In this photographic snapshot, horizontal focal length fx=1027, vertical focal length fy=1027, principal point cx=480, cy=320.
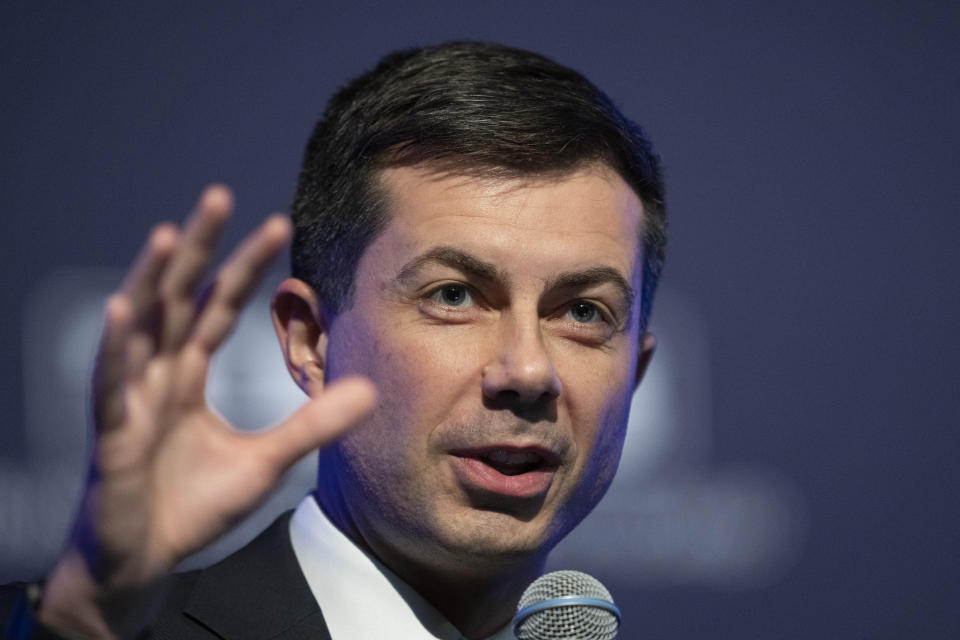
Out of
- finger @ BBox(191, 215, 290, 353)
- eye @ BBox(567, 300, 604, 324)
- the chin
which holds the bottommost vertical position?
the chin

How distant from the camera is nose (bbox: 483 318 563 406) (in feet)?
5.76

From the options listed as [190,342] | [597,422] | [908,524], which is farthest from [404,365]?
[908,524]

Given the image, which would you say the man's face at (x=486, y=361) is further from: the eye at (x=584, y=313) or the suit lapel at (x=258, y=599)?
the suit lapel at (x=258, y=599)

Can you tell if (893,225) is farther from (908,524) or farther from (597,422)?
(597,422)

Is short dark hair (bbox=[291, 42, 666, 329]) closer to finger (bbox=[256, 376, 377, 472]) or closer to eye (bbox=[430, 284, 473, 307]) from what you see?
eye (bbox=[430, 284, 473, 307])

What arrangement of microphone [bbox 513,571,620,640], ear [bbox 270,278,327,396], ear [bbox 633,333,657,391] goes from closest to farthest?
microphone [bbox 513,571,620,640] < ear [bbox 270,278,327,396] < ear [bbox 633,333,657,391]

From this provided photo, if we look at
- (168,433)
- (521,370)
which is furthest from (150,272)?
(521,370)

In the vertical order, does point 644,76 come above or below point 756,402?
above

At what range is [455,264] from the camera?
1.90 meters

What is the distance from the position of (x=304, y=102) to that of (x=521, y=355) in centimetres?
207

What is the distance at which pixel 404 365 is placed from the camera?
1.88 metres

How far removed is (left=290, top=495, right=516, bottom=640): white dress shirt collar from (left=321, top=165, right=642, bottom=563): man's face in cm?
5

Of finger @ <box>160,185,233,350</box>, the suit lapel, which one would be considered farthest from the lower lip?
finger @ <box>160,185,233,350</box>

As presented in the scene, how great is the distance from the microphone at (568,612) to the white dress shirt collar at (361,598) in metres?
0.42
